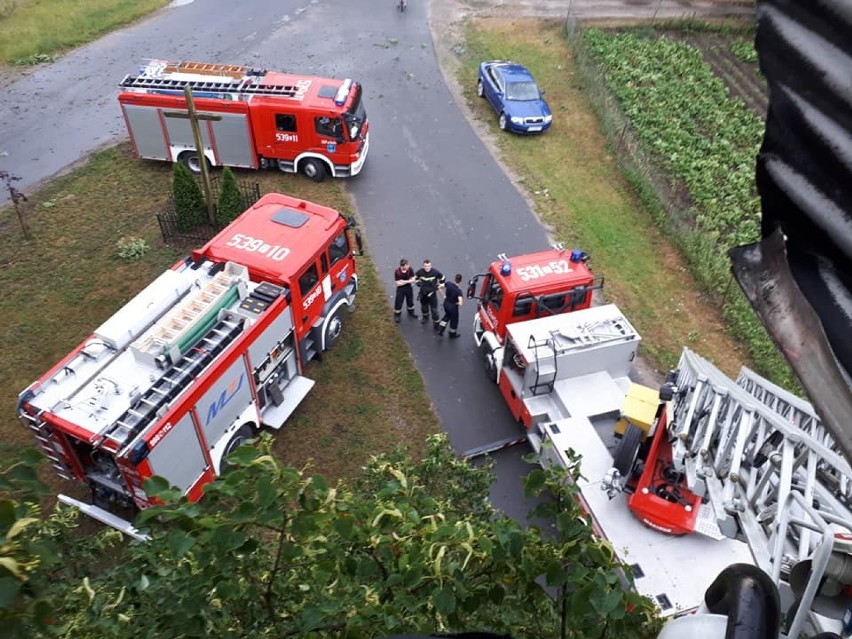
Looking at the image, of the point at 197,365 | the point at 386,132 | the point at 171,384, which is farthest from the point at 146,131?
the point at 171,384

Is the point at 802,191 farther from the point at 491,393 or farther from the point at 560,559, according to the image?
the point at 491,393

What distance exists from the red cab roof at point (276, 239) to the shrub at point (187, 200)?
3.65m

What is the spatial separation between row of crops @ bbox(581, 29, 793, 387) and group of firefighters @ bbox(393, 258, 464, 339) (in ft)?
17.4

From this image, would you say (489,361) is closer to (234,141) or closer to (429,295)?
(429,295)

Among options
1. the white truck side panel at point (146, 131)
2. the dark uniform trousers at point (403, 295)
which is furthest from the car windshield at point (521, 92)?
the white truck side panel at point (146, 131)

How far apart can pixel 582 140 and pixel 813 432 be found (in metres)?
Answer: 14.0

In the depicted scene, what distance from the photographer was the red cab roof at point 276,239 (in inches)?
425

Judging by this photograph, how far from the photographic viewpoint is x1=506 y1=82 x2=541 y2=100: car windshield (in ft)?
63.3

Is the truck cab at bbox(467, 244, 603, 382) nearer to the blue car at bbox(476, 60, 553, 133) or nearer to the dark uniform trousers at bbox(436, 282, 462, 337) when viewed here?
the dark uniform trousers at bbox(436, 282, 462, 337)

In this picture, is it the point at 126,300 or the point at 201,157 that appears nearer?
the point at 126,300

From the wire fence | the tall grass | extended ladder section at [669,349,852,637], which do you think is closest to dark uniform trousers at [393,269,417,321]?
the wire fence

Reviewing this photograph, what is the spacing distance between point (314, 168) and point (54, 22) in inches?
563

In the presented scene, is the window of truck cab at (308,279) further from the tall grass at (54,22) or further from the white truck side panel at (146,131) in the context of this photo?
the tall grass at (54,22)

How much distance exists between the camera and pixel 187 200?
15016mm
